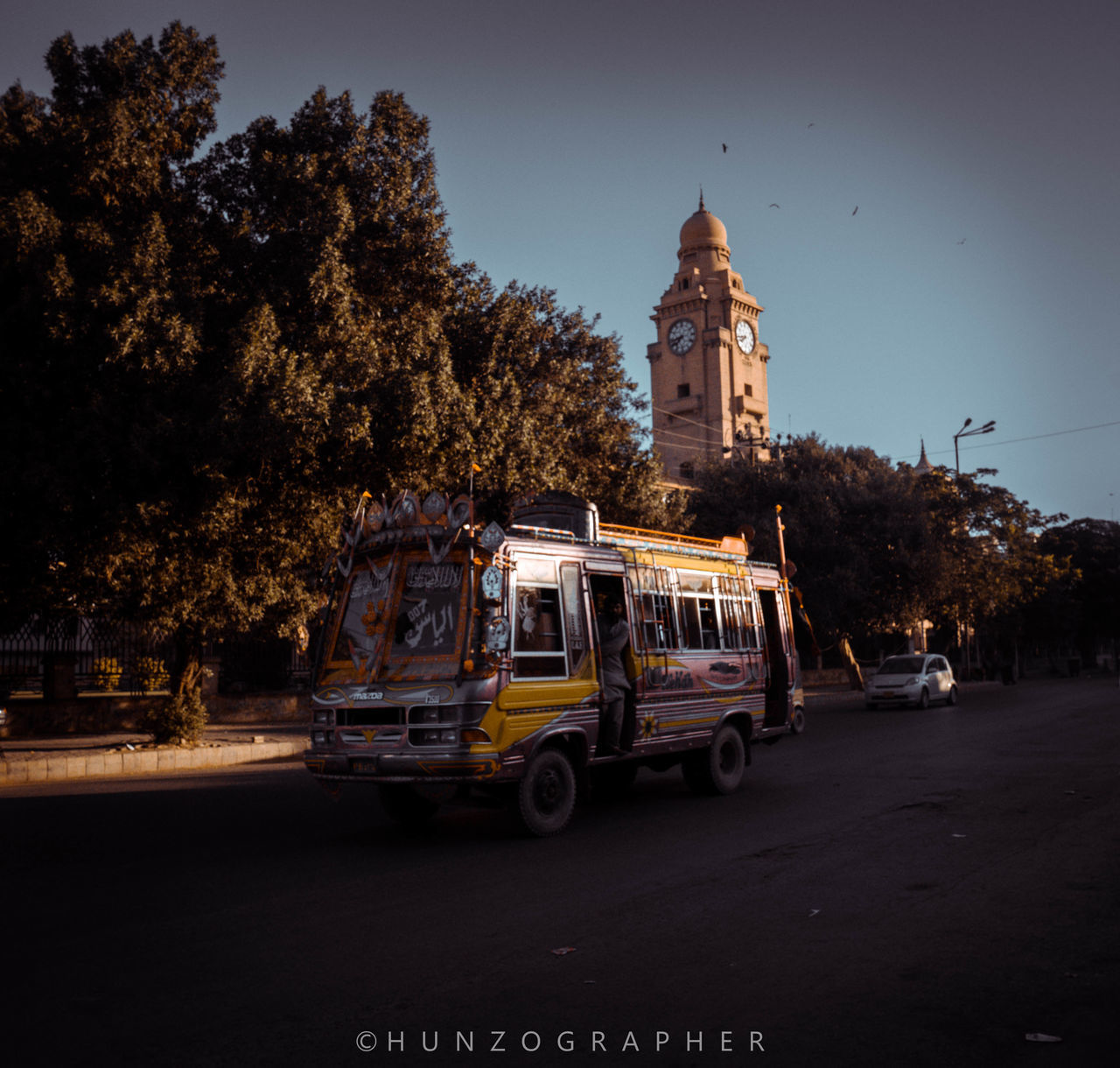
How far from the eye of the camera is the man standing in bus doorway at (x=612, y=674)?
31.3ft

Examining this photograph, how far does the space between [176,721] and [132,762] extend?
1.31m

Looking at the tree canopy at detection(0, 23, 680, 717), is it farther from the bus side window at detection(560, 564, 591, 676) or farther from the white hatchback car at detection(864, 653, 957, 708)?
the white hatchback car at detection(864, 653, 957, 708)

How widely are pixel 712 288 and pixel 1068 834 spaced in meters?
80.7

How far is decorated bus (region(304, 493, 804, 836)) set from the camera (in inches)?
324

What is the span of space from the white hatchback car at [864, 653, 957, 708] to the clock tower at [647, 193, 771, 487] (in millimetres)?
50728

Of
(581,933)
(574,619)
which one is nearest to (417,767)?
(574,619)

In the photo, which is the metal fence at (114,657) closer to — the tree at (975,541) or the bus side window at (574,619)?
the bus side window at (574,619)

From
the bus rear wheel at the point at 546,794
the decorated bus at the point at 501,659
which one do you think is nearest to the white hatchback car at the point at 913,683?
the decorated bus at the point at 501,659

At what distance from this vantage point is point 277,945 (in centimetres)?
542

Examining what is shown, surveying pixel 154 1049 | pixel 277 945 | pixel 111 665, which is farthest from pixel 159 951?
pixel 111 665

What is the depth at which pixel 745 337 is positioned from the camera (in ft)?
281

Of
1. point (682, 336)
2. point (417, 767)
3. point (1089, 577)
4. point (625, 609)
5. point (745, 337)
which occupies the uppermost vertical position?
point (682, 336)

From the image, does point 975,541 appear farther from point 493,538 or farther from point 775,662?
point 493,538

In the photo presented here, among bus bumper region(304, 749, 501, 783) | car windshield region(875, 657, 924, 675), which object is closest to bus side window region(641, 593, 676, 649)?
bus bumper region(304, 749, 501, 783)
